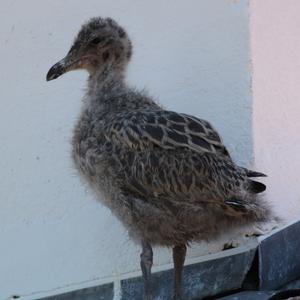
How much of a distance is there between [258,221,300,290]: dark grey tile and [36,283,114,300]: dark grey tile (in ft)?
2.96

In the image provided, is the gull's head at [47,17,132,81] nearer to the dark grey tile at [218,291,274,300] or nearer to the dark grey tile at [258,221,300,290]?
the dark grey tile at [258,221,300,290]

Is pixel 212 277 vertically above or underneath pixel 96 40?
underneath

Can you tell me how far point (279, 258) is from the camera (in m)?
5.41

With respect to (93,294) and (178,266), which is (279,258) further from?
(93,294)

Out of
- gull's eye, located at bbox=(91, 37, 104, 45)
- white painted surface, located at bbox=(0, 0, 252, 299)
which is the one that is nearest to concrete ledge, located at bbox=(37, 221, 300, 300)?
white painted surface, located at bbox=(0, 0, 252, 299)

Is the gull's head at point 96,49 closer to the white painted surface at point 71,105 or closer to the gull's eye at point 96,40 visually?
the gull's eye at point 96,40

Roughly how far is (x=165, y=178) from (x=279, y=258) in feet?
3.24

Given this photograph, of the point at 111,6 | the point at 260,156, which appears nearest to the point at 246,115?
the point at 260,156

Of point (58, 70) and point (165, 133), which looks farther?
point (58, 70)

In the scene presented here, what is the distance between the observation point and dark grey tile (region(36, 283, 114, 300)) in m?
5.75

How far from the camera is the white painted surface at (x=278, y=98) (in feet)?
18.0

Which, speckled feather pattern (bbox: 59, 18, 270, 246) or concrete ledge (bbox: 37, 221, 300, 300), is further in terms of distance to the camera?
concrete ledge (bbox: 37, 221, 300, 300)

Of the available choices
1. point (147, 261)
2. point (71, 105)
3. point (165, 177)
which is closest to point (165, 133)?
point (165, 177)

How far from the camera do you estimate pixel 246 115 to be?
545 cm
